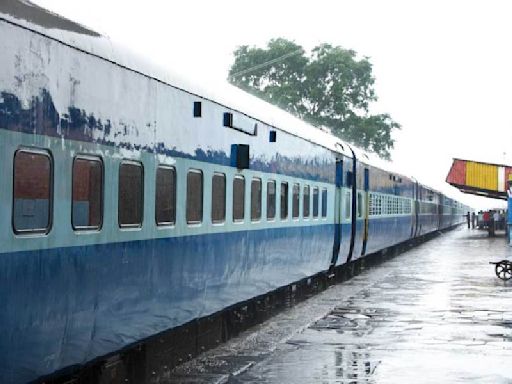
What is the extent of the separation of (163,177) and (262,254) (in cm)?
465

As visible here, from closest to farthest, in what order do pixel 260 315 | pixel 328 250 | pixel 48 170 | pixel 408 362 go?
pixel 48 170 → pixel 408 362 → pixel 260 315 → pixel 328 250

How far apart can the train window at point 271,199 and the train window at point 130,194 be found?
5673 millimetres

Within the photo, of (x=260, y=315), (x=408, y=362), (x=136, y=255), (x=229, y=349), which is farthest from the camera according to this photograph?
(x=260, y=315)

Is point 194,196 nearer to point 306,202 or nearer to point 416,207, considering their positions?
point 306,202

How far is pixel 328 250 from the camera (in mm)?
20391

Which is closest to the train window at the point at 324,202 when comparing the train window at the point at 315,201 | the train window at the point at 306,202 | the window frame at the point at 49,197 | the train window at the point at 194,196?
the train window at the point at 315,201

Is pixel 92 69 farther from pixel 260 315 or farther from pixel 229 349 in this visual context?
pixel 260 315

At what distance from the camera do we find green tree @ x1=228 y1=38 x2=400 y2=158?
8519cm

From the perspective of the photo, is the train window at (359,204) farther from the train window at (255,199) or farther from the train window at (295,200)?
the train window at (255,199)

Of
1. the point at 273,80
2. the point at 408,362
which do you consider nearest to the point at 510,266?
the point at 408,362

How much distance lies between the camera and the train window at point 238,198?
12.6 meters

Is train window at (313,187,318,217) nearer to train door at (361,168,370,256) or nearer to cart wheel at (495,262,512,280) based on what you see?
train door at (361,168,370,256)

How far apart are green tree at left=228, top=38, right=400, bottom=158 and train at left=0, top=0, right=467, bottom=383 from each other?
232ft

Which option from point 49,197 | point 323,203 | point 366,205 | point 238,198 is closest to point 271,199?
point 238,198
